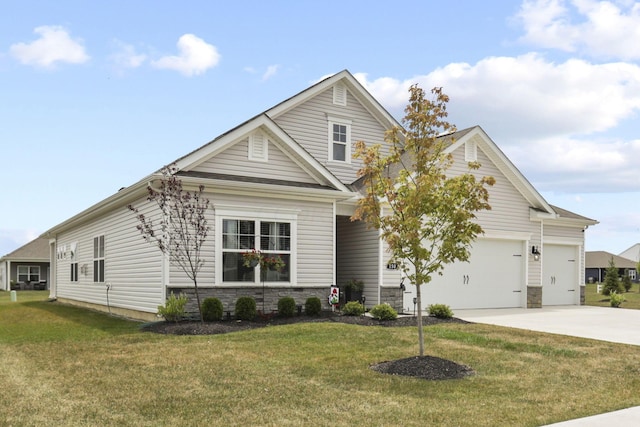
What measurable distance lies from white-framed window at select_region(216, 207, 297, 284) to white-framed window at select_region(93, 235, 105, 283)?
23.3 ft

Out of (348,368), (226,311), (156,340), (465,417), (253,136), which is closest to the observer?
(465,417)

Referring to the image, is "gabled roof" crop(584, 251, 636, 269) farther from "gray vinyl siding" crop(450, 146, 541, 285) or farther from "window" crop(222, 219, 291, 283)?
"window" crop(222, 219, 291, 283)

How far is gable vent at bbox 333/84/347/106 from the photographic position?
823 inches

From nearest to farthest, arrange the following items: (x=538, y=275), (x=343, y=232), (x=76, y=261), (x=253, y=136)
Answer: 1. (x=253, y=136)
2. (x=343, y=232)
3. (x=538, y=275)
4. (x=76, y=261)

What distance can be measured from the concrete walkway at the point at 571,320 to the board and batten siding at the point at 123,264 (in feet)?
28.4

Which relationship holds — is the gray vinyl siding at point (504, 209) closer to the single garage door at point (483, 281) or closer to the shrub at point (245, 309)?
the single garage door at point (483, 281)

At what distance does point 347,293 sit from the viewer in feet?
64.0

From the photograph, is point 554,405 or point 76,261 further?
point 76,261

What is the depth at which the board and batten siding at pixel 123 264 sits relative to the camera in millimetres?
16297

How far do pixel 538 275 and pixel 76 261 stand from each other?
59.4 ft

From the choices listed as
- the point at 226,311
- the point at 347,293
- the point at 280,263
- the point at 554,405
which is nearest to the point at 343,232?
the point at 347,293

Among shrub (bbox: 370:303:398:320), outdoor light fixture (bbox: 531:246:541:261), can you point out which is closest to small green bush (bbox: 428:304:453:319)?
shrub (bbox: 370:303:398:320)

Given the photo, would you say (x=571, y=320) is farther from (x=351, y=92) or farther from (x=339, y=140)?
(x=351, y=92)

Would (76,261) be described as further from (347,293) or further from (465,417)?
(465,417)
